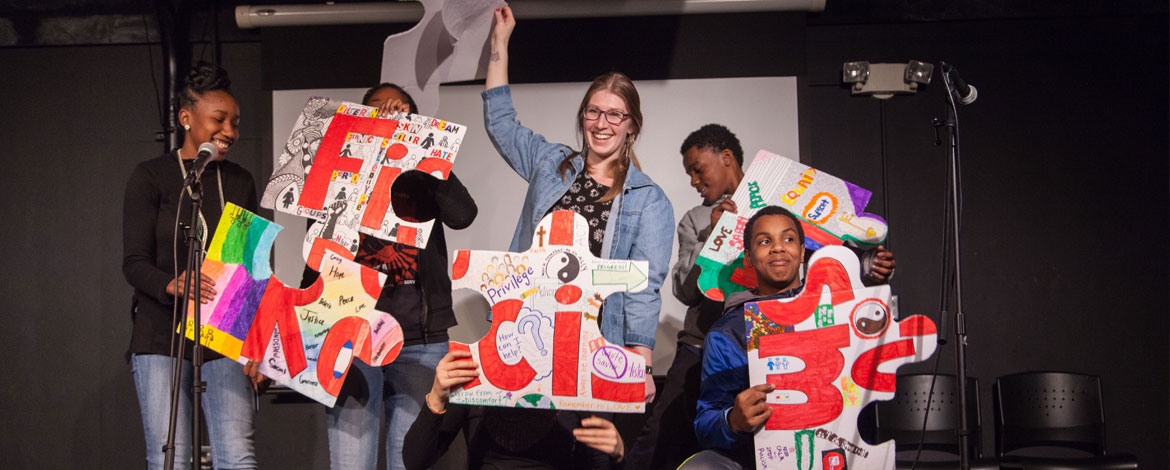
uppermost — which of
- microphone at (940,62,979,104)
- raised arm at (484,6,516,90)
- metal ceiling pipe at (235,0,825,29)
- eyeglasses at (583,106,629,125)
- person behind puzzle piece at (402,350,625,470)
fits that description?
metal ceiling pipe at (235,0,825,29)

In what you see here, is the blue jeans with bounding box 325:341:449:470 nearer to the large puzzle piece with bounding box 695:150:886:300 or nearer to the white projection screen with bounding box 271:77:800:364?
the large puzzle piece with bounding box 695:150:886:300

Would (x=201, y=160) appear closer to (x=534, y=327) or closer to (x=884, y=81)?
(x=534, y=327)

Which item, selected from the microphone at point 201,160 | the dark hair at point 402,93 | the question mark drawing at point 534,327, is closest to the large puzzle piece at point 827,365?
the question mark drawing at point 534,327

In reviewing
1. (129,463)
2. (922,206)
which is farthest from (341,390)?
(922,206)

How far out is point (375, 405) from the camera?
→ 2.86 m

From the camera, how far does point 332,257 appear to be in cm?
275

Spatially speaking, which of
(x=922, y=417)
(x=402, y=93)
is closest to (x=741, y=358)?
(x=402, y=93)

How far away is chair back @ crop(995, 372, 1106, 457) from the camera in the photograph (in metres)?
3.85

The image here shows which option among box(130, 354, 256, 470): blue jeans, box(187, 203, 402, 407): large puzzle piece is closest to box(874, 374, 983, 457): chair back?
box(187, 203, 402, 407): large puzzle piece

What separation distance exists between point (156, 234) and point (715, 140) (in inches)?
92.5

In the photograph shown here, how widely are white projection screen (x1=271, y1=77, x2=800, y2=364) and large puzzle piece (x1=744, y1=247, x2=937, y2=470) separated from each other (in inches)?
62.1

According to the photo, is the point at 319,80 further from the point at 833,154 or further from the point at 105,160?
the point at 833,154

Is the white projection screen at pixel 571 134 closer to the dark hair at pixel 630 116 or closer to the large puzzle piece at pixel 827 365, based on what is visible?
the dark hair at pixel 630 116

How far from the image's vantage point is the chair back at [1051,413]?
385 centimetres
